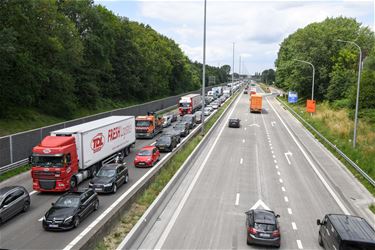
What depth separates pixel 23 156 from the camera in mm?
29203

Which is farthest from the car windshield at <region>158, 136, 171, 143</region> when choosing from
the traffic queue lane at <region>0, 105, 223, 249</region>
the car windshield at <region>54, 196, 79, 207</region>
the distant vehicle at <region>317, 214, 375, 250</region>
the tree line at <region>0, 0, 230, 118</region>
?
the distant vehicle at <region>317, 214, 375, 250</region>

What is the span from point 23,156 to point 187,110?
37.4 metres

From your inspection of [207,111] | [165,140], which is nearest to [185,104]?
[207,111]

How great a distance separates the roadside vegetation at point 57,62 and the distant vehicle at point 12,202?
58.2 feet

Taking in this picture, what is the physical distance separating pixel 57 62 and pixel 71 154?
25.1 meters

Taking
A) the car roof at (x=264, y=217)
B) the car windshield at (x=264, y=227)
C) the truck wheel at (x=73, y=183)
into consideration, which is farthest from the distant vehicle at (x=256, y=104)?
the car windshield at (x=264, y=227)

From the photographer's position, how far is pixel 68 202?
709 inches

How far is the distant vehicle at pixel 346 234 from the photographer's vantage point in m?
13.5

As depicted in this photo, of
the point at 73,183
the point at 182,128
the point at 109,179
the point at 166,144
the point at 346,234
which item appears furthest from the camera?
the point at 182,128

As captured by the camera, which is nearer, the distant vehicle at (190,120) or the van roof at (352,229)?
the van roof at (352,229)

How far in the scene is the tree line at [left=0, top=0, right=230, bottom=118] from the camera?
37.9 metres

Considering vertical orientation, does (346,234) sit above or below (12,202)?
above

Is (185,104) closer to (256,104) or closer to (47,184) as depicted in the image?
(256,104)

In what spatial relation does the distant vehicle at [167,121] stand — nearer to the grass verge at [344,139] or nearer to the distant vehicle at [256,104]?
the grass verge at [344,139]
